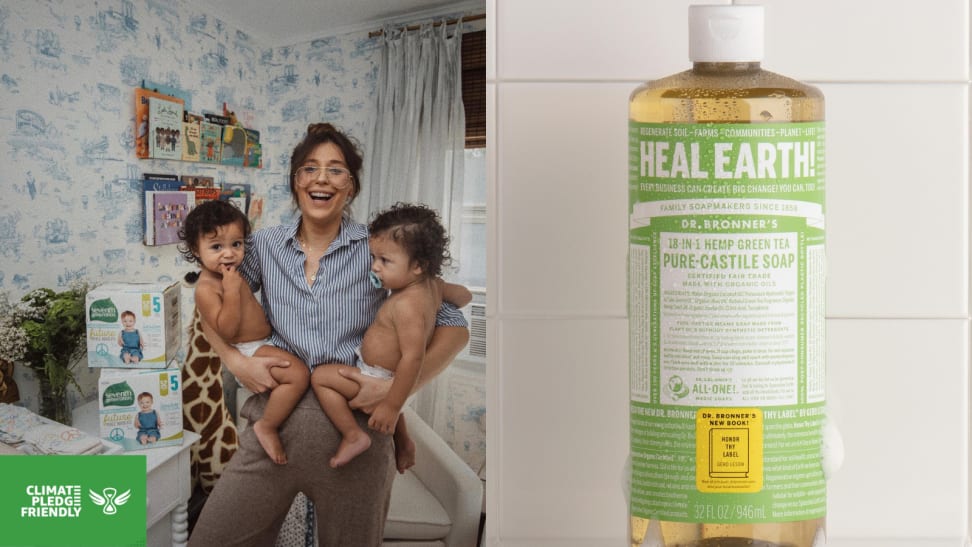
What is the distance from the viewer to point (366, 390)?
2.69ft

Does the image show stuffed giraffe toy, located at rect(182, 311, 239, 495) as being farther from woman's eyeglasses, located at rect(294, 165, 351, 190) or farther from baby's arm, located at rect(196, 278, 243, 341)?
woman's eyeglasses, located at rect(294, 165, 351, 190)

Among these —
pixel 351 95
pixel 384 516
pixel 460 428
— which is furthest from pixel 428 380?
pixel 351 95

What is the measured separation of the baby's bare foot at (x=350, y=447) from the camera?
840 mm

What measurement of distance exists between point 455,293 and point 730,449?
434mm

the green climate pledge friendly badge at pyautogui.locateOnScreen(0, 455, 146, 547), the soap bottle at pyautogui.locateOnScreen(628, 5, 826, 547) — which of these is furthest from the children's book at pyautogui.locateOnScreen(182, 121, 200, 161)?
the soap bottle at pyautogui.locateOnScreen(628, 5, 826, 547)

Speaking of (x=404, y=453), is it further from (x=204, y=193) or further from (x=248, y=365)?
(x=204, y=193)

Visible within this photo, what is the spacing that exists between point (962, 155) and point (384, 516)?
646 millimetres

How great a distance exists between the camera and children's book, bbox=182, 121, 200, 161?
0.82 m

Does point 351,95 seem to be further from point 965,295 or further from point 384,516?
point 965,295

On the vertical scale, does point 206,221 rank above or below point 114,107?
below

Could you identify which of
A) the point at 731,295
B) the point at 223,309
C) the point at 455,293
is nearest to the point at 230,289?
the point at 223,309

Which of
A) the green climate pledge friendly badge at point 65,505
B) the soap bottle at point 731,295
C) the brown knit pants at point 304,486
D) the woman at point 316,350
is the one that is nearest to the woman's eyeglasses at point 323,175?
the woman at point 316,350

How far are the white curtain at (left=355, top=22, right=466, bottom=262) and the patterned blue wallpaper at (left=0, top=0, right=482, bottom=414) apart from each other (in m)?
0.02

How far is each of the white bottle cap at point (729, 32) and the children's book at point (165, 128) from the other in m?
0.61
